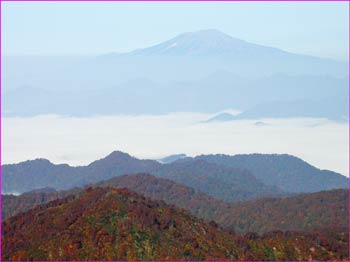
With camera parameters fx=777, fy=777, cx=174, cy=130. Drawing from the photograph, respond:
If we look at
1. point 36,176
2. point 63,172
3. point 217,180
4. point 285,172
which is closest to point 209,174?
point 217,180

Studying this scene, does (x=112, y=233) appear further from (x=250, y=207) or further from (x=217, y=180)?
(x=217, y=180)

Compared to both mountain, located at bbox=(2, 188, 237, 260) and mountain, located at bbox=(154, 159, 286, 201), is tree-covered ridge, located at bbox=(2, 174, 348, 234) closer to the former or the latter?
mountain, located at bbox=(154, 159, 286, 201)

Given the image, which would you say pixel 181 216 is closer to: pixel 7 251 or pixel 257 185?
pixel 7 251

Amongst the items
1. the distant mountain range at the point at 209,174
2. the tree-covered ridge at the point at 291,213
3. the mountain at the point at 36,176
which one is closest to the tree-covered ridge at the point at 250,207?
the tree-covered ridge at the point at 291,213

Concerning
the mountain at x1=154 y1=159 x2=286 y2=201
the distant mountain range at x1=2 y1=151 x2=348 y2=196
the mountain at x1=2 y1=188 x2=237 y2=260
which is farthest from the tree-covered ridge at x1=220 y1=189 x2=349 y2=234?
the distant mountain range at x1=2 y1=151 x2=348 y2=196

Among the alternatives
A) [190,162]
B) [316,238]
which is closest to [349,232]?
[316,238]

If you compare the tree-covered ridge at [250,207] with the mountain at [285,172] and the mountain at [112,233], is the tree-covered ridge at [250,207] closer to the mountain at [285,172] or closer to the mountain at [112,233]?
the mountain at [112,233]
